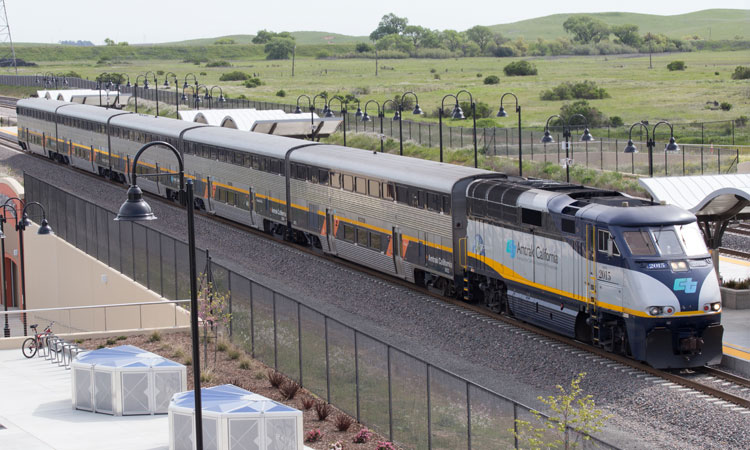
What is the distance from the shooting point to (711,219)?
30.4 metres

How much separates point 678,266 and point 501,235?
225 inches

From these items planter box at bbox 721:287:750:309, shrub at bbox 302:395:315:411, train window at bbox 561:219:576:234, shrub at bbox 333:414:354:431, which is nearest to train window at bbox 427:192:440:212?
train window at bbox 561:219:576:234

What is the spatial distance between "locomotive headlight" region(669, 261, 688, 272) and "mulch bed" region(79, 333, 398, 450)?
24.7ft

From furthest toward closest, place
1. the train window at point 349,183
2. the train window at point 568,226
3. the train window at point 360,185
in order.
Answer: the train window at point 349,183 → the train window at point 360,185 → the train window at point 568,226

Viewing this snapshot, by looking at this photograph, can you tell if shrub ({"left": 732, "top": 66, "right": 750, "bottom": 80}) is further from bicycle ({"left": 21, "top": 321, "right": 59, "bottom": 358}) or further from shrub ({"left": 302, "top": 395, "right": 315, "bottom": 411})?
shrub ({"left": 302, "top": 395, "right": 315, "bottom": 411})

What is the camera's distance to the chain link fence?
18438mm

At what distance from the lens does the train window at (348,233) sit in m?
35.7

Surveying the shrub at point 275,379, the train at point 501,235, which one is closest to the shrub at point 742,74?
the train at point 501,235

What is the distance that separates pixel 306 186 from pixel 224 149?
Result: 903 cm

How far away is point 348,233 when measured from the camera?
36.0 m

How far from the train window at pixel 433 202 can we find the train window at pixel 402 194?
1420 millimetres

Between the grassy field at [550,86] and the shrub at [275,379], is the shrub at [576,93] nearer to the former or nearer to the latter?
the grassy field at [550,86]

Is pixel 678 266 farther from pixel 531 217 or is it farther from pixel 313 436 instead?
pixel 313 436

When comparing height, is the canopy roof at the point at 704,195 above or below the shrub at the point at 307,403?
above
